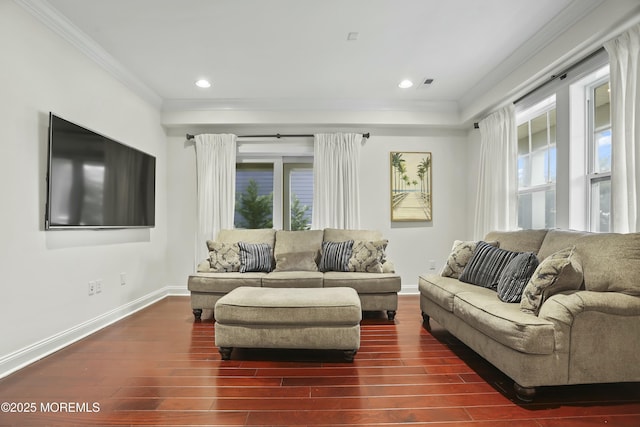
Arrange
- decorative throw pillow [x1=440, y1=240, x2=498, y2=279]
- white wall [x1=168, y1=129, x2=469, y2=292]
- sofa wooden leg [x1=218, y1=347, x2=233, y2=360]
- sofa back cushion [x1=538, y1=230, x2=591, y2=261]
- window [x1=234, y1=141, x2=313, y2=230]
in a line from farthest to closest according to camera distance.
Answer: window [x1=234, y1=141, x2=313, y2=230] < white wall [x1=168, y1=129, x2=469, y2=292] < decorative throw pillow [x1=440, y1=240, x2=498, y2=279] < sofa wooden leg [x1=218, y1=347, x2=233, y2=360] < sofa back cushion [x1=538, y1=230, x2=591, y2=261]

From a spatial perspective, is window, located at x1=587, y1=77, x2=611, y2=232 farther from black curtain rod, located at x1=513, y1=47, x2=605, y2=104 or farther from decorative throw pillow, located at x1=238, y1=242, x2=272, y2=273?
decorative throw pillow, located at x1=238, y1=242, x2=272, y2=273

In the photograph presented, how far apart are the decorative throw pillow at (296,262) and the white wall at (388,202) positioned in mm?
1172

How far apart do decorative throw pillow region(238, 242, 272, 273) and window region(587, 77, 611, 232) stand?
3169 mm

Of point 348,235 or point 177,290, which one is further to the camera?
point 177,290

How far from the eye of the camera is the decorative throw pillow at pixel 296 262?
13.0 ft

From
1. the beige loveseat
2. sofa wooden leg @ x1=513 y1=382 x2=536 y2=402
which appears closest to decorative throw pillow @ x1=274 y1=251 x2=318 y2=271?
the beige loveseat

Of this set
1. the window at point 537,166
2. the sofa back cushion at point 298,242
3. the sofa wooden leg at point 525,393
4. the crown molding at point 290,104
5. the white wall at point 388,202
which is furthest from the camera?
the white wall at point 388,202

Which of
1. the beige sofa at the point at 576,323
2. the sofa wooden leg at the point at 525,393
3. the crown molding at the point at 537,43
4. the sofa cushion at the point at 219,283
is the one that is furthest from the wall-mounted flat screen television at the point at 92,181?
the crown molding at the point at 537,43

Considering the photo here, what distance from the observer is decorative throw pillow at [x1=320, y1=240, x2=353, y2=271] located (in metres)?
3.89

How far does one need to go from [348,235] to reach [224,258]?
1521 millimetres

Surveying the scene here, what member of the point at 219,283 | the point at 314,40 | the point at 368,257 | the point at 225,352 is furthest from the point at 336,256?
the point at 314,40

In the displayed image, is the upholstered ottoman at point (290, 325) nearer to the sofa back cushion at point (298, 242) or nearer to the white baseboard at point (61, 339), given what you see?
the white baseboard at point (61, 339)

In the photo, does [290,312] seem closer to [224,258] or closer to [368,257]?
[368,257]

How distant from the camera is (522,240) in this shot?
2924 millimetres
